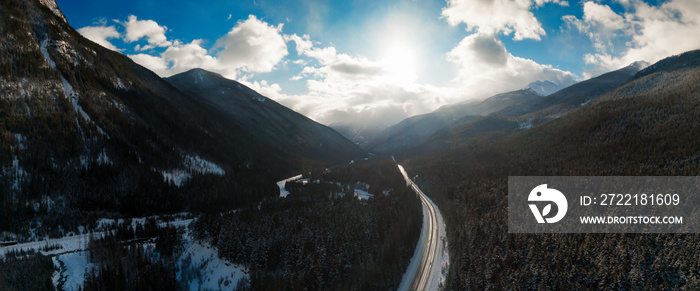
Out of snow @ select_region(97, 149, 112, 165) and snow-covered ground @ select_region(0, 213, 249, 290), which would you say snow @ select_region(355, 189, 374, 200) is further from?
snow @ select_region(97, 149, 112, 165)

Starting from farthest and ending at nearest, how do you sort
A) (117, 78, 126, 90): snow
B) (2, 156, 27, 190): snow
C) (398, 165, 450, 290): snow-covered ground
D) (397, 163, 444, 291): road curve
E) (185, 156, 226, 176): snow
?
(117, 78, 126, 90): snow
(185, 156, 226, 176): snow
(2, 156, 27, 190): snow
(397, 163, 444, 291): road curve
(398, 165, 450, 290): snow-covered ground

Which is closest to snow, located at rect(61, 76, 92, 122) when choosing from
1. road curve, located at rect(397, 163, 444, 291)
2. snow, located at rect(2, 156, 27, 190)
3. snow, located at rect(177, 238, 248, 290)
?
snow, located at rect(2, 156, 27, 190)

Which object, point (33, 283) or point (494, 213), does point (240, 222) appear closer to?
point (33, 283)

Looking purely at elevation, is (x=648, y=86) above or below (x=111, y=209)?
above

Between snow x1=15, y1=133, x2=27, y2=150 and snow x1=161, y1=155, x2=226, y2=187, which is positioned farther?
snow x1=161, y1=155, x2=226, y2=187

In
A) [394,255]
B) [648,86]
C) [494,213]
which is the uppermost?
[648,86]

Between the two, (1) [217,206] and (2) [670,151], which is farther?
(1) [217,206]

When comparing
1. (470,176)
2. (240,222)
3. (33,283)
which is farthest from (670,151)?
(33,283)

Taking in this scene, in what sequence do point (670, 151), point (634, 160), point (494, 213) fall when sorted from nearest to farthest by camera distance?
point (494, 213) < point (670, 151) < point (634, 160)
